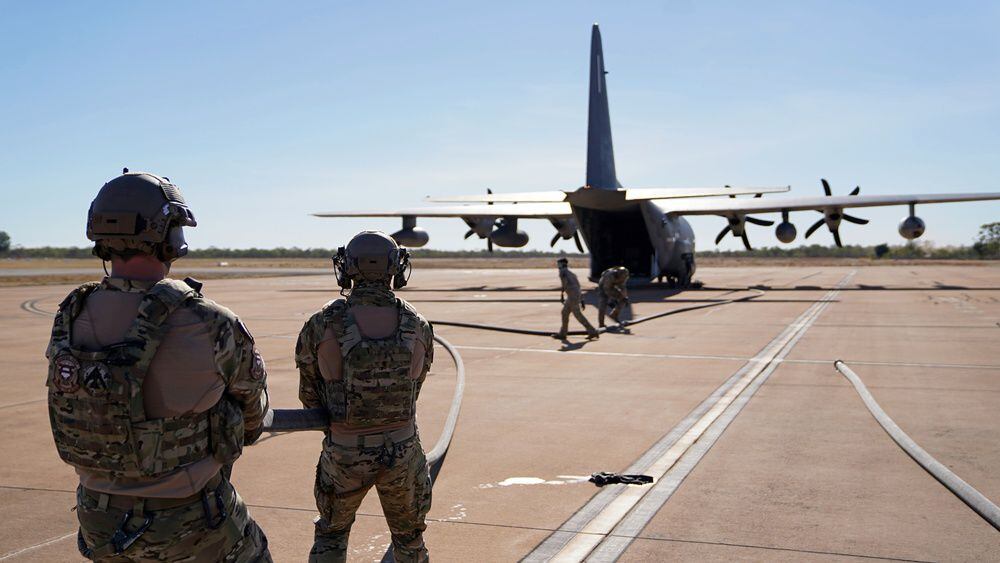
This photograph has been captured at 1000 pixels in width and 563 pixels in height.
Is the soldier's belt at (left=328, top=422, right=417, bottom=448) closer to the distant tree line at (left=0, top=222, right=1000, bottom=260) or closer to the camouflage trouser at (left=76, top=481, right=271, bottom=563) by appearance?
the camouflage trouser at (left=76, top=481, right=271, bottom=563)

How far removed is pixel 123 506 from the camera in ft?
9.85

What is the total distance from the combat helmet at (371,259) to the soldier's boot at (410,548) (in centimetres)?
135

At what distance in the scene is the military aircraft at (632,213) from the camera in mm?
32469

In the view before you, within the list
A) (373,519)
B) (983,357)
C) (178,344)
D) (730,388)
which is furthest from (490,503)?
(983,357)

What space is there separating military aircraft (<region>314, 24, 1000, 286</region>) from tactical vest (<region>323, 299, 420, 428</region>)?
86.9ft

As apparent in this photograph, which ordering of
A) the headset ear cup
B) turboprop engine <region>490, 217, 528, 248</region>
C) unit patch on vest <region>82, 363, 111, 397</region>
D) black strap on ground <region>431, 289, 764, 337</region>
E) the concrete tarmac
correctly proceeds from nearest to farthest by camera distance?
unit patch on vest <region>82, 363, 111, 397</region> → the headset ear cup → the concrete tarmac → black strap on ground <region>431, 289, 764, 337</region> → turboprop engine <region>490, 217, 528, 248</region>

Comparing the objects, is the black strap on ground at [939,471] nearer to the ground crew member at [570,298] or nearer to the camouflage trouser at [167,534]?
the camouflage trouser at [167,534]

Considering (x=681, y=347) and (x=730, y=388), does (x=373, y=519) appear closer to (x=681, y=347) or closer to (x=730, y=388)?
(x=730, y=388)

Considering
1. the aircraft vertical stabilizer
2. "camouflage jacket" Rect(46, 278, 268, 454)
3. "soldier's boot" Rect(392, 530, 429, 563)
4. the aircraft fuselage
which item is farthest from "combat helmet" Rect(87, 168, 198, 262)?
the aircraft vertical stabilizer

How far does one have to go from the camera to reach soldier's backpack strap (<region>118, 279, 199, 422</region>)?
9.38 feet

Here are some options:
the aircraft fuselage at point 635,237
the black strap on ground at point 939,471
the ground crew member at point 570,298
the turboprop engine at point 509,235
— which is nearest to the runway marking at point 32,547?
the black strap on ground at point 939,471

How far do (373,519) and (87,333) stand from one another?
10.9 feet

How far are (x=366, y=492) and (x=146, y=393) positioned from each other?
4.83ft

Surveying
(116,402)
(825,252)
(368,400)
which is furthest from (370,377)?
(825,252)
